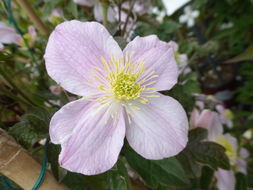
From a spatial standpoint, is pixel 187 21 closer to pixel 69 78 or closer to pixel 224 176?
pixel 224 176

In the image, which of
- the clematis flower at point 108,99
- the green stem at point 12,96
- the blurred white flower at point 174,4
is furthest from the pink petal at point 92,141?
the blurred white flower at point 174,4

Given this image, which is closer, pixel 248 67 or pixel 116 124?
pixel 116 124

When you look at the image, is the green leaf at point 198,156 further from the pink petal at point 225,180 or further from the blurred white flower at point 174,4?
the blurred white flower at point 174,4

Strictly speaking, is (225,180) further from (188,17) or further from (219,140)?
(188,17)

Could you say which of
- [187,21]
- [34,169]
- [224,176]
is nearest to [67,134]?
[34,169]

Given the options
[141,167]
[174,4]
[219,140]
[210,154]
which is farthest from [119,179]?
[174,4]

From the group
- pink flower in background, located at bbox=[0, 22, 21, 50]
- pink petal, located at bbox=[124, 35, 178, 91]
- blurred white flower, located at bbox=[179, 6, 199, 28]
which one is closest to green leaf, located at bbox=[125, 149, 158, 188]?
pink petal, located at bbox=[124, 35, 178, 91]
